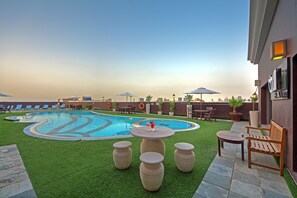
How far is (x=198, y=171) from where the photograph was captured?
2.56 metres

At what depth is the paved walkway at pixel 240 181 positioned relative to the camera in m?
1.93

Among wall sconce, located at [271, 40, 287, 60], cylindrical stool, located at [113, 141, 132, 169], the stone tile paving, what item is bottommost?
the stone tile paving

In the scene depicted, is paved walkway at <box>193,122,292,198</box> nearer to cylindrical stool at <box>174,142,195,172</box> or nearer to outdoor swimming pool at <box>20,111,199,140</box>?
cylindrical stool at <box>174,142,195,172</box>

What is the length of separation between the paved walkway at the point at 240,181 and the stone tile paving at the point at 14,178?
8.00 ft

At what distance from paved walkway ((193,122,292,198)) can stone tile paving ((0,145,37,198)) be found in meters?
2.44

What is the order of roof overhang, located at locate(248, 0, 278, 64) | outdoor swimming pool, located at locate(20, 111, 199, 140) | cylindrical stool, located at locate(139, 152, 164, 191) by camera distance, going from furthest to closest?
outdoor swimming pool, located at locate(20, 111, 199, 140) < roof overhang, located at locate(248, 0, 278, 64) < cylindrical stool, located at locate(139, 152, 164, 191)

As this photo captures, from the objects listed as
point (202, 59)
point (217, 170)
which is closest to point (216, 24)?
point (202, 59)

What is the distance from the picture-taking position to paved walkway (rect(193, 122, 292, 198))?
1934mm

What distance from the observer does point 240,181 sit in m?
2.25

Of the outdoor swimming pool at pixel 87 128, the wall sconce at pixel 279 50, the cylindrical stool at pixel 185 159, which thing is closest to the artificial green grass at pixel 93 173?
the cylindrical stool at pixel 185 159

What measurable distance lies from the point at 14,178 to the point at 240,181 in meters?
3.76

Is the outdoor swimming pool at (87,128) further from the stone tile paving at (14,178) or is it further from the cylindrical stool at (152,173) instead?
the cylindrical stool at (152,173)

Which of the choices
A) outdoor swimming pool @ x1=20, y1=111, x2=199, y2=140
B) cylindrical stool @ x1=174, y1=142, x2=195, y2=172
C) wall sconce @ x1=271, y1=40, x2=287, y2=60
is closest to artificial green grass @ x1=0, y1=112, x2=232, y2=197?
cylindrical stool @ x1=174, y1=142, x2=195, y2=172

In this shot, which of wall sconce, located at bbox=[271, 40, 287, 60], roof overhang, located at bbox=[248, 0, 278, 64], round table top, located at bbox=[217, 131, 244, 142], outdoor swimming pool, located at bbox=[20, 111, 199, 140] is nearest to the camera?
wall sconce, located at bbox=[271, 40, 287, 60]
